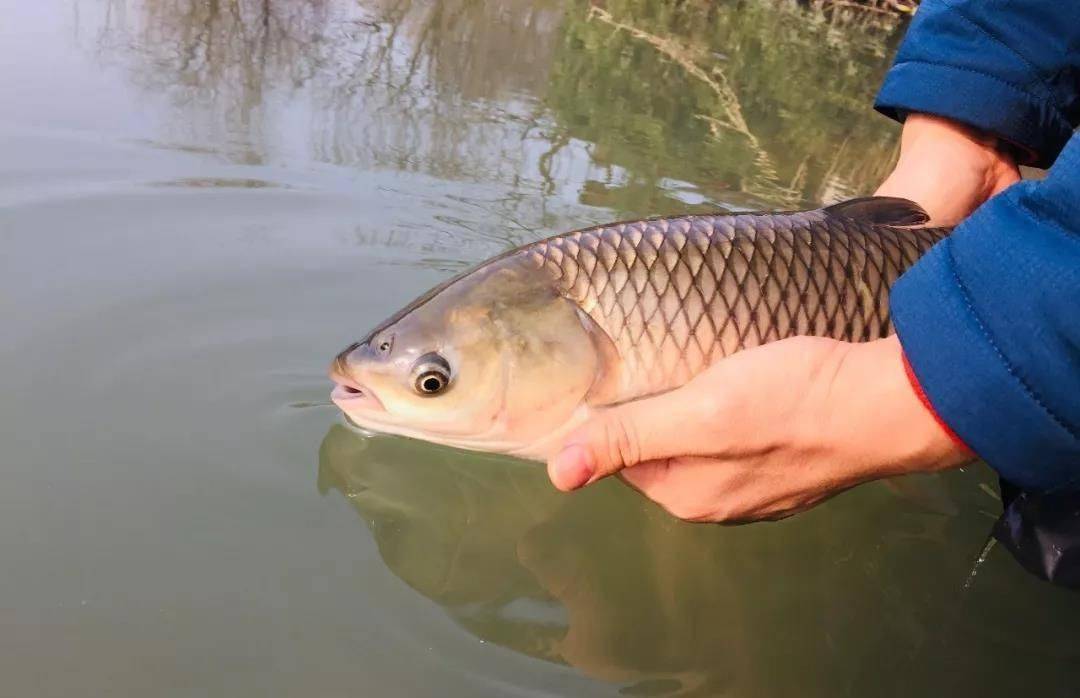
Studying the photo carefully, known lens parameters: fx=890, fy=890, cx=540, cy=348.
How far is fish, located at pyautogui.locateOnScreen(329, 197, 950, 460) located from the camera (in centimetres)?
169

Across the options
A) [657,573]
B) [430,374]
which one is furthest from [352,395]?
[657,573]

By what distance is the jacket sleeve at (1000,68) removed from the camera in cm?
192

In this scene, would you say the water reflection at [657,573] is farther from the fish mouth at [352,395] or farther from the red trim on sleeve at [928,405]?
the red trim on sleeve at [928,405]

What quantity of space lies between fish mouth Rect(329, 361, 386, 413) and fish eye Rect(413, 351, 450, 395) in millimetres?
98

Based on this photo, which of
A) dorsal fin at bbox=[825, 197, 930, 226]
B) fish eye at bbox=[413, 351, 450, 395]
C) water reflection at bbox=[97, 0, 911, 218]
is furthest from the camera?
water reflection at bbox=[97, 0, 911, 218]

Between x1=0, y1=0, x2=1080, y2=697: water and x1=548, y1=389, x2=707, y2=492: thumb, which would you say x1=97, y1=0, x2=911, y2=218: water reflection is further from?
x1=548, y1=389, x2=707, y2=492: thumb

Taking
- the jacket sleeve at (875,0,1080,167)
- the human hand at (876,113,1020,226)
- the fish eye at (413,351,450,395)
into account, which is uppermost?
the jacket sleeve at (875,0,1080,167)

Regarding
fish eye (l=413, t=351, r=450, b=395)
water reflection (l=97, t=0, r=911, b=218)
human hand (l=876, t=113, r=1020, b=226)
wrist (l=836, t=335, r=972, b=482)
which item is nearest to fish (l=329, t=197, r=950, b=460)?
fish eye (l=413, t=351, r=450, b=395)

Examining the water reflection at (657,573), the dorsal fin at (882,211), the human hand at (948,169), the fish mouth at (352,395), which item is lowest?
the water reflection at (657,573)

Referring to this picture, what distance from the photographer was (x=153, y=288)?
90.3 inches

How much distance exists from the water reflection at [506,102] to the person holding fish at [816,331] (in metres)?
1.50

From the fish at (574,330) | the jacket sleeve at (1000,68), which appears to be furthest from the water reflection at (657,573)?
the jacket sleeve at (1000,68)

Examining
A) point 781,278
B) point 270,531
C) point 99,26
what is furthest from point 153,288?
point 99,26

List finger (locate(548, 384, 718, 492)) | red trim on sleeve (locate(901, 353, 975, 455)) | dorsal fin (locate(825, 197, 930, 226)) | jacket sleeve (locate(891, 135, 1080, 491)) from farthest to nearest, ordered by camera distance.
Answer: dorsal fin (locate(825, 197, 930, 226)) → finger (locate(548, 384, 718, 492)) → red trim on sleeve (locate(901, 353, 975, 455)) → jacket sleeve (locate(891, 135, 1080, 491))
